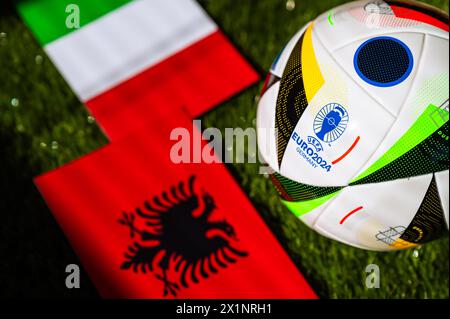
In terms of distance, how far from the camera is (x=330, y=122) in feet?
8.35

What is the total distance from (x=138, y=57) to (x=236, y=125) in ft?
3.49

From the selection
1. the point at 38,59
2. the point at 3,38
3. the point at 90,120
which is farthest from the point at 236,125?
the point at 3,38

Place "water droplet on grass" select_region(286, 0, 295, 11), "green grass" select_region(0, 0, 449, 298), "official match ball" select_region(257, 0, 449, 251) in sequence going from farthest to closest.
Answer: "water droplet on grass" select_region(286, 0, 295, 11) < "green grass" select_region(0, 0, 449, 298) < "official match ball" select_region(257, 0, 449, 251)

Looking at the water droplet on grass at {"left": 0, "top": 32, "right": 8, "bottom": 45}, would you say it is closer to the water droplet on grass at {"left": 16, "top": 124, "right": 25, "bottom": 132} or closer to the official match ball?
the water droplet on grass at {"left": 16, "top": 124, "right": 25, "bottom": 132}

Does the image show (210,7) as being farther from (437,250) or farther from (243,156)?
(437,250)

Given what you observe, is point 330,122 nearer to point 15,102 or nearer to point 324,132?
point 324,132

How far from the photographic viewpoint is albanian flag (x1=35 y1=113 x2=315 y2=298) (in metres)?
3.45

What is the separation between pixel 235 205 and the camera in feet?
12.1

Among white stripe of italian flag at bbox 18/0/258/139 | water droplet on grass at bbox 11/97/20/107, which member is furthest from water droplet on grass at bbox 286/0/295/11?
water droplet on grass at bbox 11/97/20/107

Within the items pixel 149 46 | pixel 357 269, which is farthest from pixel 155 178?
pixel 357 269

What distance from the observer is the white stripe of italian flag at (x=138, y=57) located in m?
4.06

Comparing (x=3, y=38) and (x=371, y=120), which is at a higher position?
(x=3, y=38)

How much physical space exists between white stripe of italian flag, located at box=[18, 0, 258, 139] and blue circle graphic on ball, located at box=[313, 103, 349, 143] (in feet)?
5.40

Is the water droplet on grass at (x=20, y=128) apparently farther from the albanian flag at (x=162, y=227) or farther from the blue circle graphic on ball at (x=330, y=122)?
the blue circle graphic on ball at (x=330, y=122)
